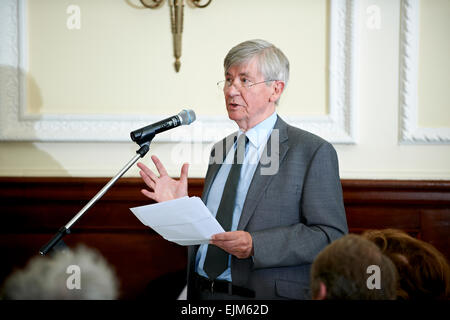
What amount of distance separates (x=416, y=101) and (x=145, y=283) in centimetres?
167

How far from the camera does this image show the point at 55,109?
7.15 feet

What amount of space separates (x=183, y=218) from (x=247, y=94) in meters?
0.56

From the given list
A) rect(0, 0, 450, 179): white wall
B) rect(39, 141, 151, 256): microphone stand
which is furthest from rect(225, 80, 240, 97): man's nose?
rect(0, 0, 450, 179): white wall

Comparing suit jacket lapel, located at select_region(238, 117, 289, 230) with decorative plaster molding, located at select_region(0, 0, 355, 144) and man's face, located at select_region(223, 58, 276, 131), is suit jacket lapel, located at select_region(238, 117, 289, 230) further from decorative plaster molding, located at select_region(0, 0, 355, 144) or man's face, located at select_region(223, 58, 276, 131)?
decorative plaster molding, located at select_region(0, 0, 355, 144)

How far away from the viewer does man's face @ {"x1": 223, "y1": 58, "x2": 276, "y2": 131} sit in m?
1.49

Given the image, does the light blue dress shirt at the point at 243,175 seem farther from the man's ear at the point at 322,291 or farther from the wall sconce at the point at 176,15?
the wall sconce at the point at 176,15

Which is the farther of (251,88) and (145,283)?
(145,283)

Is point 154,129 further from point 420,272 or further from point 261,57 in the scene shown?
point 420,272

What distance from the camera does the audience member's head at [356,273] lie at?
0.75 m

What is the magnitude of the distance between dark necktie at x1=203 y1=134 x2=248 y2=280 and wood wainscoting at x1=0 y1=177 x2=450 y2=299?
59cm

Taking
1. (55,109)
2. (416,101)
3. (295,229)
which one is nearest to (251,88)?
(295,229)

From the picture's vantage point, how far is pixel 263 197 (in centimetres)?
138

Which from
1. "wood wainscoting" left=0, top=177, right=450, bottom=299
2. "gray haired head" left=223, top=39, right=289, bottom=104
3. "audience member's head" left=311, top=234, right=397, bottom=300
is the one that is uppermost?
"gray haired head" left=223, top=39, right=289, bottom=104

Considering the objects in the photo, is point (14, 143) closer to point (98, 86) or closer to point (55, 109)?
point (55, 109)
